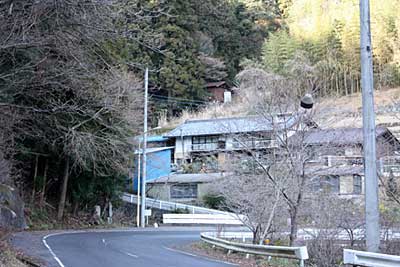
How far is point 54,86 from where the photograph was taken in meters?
11.5

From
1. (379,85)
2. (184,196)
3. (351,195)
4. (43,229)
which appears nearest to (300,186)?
(351,195)

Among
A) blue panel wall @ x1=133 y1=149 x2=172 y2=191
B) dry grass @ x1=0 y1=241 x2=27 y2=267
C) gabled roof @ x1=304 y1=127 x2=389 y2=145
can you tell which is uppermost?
blue panel wall @ x1=133 y1=149 x2=172 y2=191

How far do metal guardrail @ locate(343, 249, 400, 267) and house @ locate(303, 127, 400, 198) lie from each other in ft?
26.3

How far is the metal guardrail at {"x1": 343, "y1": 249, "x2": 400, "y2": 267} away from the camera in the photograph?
784 centimetres

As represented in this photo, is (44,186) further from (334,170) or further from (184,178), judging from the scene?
(334,170)

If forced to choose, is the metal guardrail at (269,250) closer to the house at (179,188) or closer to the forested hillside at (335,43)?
the house at (179,188)

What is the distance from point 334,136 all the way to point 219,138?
24836mm

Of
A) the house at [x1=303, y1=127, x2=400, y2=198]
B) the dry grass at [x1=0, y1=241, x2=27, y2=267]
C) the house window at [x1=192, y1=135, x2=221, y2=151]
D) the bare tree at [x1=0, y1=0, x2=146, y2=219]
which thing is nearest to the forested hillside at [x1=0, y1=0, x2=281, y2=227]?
the bare tree at [x1=0, y1=0, x2=146, y2=219]

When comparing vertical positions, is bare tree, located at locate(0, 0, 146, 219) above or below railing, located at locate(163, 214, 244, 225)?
above

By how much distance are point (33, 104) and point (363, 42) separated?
8.89 m

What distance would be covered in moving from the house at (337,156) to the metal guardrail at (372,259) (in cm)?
803

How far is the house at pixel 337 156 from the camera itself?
17.4 meters

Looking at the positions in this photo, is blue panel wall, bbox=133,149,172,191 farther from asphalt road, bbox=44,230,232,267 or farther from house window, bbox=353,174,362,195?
asphalt road, bbox=44,230,232,267

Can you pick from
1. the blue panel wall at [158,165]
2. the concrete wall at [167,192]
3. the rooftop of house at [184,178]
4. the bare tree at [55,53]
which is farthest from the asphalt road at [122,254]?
the blue panel wall at [158,165]
